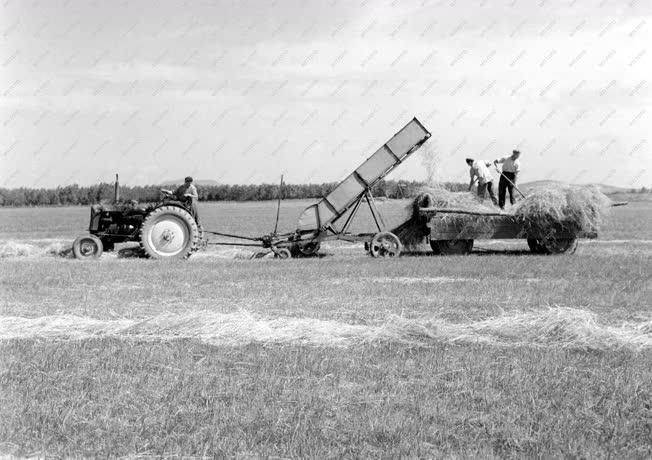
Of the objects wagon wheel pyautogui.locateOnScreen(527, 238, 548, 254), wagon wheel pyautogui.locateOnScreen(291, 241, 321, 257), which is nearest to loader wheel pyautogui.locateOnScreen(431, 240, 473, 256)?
wagon wheel pyautogui.locateOnScreen(527, 238, 548, 254)

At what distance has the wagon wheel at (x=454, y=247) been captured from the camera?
16.3 meters

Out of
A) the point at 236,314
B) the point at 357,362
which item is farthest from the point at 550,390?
the point at 236,314

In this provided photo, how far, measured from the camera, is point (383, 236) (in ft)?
51.7

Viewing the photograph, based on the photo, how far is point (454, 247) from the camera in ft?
53.7

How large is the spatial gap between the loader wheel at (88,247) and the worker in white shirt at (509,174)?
896cm

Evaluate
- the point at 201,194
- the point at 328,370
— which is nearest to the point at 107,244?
the point at 328,370

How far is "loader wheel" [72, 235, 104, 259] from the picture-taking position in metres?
15.9

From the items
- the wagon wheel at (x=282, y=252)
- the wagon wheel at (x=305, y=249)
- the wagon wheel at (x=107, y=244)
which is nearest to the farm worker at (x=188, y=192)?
the wagon wheel at (x=107, y=244)

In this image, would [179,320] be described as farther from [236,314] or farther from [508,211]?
[508,211]

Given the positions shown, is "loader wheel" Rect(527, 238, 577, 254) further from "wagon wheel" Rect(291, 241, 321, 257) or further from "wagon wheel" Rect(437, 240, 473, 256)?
"wagon wheel" Rect(291, 241, 321, 257)

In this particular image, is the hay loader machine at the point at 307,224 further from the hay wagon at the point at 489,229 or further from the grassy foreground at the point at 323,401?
the grassy foreground at the point at 323,401

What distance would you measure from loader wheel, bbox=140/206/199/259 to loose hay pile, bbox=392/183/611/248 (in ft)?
16.7

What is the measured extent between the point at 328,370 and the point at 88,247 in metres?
11.5

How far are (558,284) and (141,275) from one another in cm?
673
